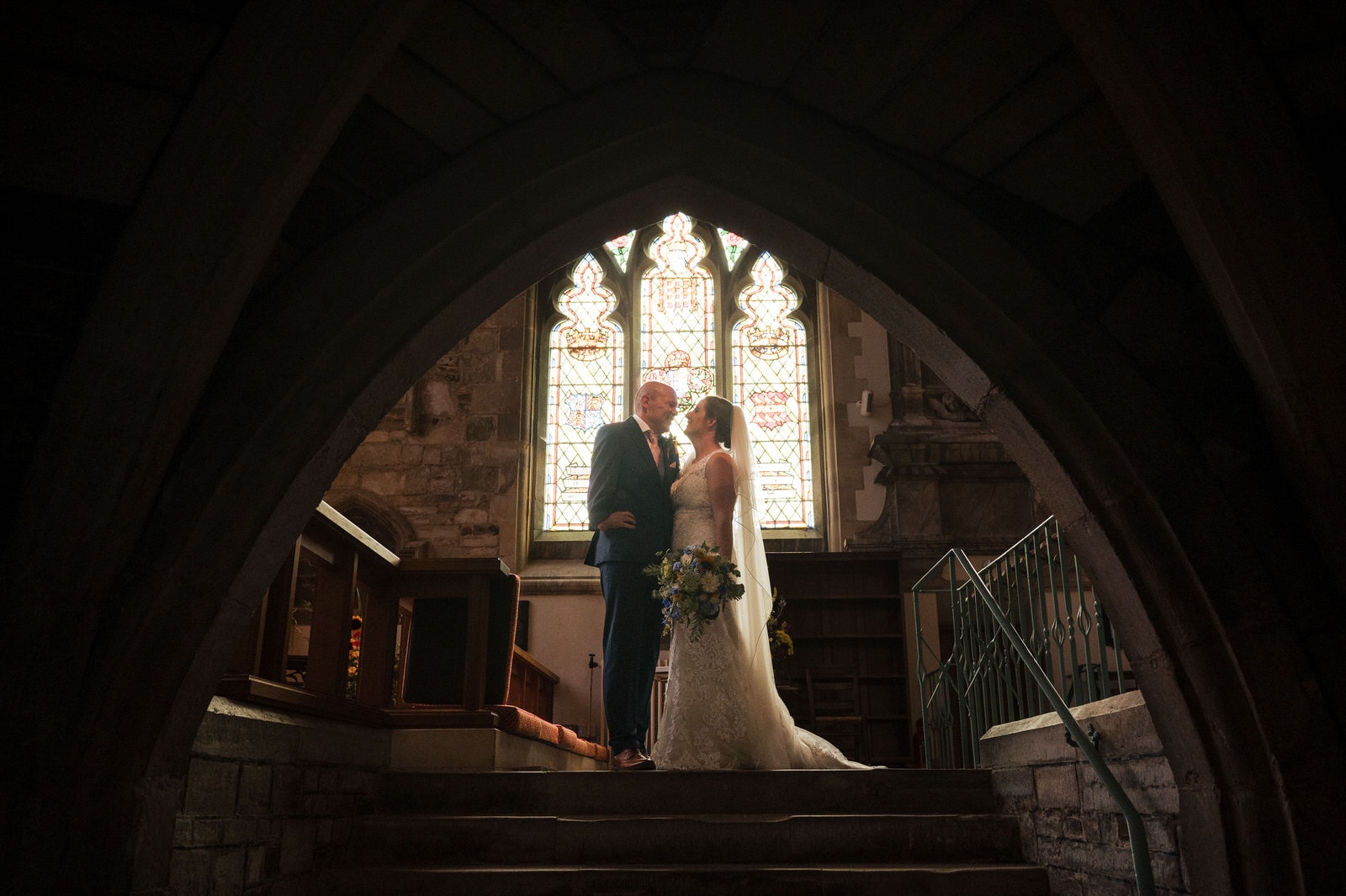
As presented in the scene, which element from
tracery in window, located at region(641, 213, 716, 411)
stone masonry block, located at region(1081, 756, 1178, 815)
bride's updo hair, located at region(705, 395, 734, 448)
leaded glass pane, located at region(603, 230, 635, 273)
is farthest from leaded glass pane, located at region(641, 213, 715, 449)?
stone masonry block, located at region(1081, 756, 1178, 815)

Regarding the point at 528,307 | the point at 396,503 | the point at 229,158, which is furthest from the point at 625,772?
the point at 528,307

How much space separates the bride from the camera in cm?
409

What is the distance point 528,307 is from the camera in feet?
29.6

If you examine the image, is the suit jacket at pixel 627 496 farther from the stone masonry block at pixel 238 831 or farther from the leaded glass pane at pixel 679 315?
the leaded glass pane at pixel 679 315

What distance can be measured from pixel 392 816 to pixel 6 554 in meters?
1.87

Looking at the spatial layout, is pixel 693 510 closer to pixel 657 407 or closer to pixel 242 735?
pixel 657 407

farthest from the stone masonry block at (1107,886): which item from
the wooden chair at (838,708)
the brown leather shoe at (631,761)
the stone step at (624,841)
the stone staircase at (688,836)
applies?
the wooden chair at (838,708)

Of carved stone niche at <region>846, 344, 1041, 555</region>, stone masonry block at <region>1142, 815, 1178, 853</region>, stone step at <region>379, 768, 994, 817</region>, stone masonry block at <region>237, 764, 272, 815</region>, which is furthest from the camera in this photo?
carved stone niche at <region>846, 344, 1041, 555</region>

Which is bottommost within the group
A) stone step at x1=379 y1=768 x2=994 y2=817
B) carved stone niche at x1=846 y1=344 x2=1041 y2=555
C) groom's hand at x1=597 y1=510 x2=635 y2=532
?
stone step at x1=379 y1=768 x2=994 y2=817

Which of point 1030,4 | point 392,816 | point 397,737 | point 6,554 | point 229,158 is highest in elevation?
point 1030,4

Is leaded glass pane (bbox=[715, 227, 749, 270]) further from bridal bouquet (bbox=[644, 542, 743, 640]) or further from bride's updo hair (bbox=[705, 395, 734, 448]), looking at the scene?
bridal bouquet (bbox=[644, 542, 743, 640])

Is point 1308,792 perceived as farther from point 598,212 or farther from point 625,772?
point 625,772

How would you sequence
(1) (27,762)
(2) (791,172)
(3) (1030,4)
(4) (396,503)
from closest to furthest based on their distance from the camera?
(1) (27,762) < (3) (1030,4) < (2) (791,172) < (4) (396,503)

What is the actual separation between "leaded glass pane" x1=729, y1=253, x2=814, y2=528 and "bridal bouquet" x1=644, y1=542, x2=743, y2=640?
4.50 meters
